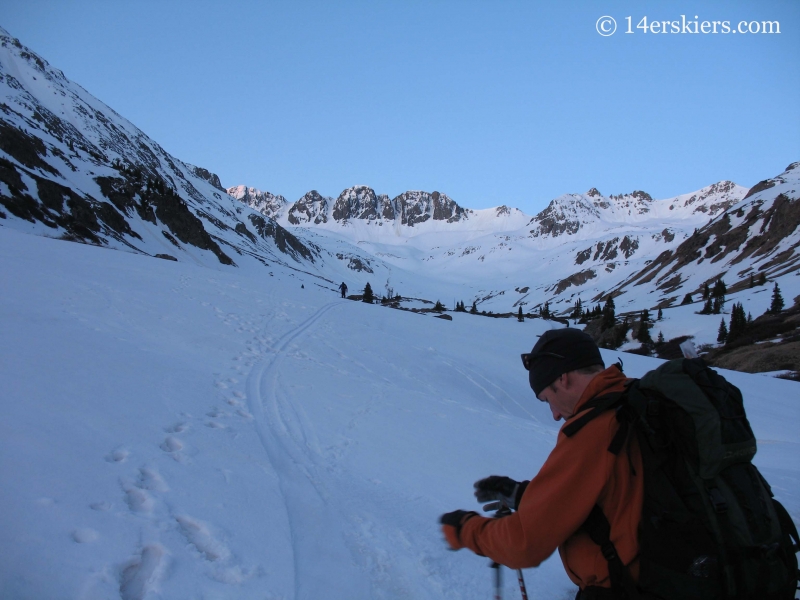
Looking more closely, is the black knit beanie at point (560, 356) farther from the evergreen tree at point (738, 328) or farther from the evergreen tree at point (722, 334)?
the evergreen tree at point (722, 334)

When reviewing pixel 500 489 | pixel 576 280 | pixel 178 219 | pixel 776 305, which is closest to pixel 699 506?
pixel 500 489

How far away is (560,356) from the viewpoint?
99.7 inches

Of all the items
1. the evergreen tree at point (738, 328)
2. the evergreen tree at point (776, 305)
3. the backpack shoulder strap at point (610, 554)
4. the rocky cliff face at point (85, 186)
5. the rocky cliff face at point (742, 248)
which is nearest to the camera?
the backpack shoulder strap at point (610, 554)

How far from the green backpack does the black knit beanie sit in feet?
1.37

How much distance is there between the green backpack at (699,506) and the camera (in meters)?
1.88

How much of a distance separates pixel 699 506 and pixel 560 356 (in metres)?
0.93

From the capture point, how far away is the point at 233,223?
442 feet

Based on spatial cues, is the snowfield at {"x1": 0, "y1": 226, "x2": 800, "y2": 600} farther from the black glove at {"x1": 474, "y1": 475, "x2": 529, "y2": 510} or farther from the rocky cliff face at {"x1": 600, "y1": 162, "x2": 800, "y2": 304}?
the rocky cliff face at {"x1": 600, "y1": 162, "x2": 800, "y2": 304}

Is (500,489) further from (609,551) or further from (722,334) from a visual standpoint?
(722,334)

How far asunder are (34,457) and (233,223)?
141694mm

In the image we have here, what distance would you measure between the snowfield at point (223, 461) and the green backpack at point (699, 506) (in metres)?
2.01

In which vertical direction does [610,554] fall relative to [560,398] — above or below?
below

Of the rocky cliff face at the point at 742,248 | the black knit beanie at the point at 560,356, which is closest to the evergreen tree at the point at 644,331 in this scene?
the rocky cliff face at the point at 742,248

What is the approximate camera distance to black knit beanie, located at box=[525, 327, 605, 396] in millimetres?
2504
